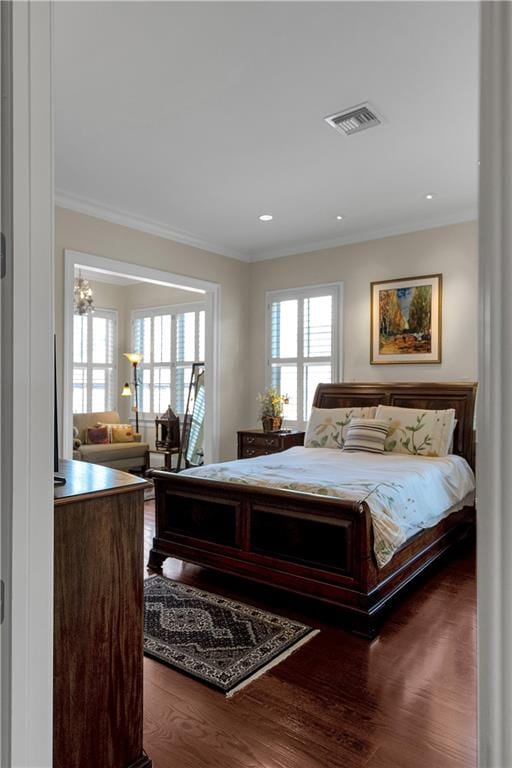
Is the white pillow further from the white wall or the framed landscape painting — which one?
the framed landscape painting

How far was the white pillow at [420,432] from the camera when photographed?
4242 mm

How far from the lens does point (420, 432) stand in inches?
171

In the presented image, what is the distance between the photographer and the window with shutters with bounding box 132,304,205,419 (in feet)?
25.4

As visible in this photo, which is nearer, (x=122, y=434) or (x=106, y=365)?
(x=122, y=434)

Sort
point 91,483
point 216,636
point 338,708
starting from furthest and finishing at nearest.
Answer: point 216,636 < point 338,708 < point 91,483

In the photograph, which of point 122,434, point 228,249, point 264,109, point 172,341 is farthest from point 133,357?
point 264,109

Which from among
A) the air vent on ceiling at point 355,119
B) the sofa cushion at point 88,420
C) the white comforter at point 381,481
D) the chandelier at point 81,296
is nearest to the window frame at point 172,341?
the sofa cushion at point 88,420

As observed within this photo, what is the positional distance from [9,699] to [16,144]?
3.35 feet

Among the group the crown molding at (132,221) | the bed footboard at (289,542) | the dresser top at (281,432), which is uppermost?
the crown molding at (132,221)

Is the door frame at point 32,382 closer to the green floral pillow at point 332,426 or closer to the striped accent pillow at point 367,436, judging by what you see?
the striped accent pillow at point 367,436

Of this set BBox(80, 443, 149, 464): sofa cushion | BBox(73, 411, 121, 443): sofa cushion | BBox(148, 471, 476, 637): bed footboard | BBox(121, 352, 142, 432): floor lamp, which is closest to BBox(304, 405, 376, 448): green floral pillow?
BBox(148, 471, 476, 637): bed footboard

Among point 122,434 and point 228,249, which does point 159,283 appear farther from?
point 122,434

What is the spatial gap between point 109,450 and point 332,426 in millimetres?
3362

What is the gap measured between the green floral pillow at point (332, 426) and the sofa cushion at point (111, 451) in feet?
10.1
